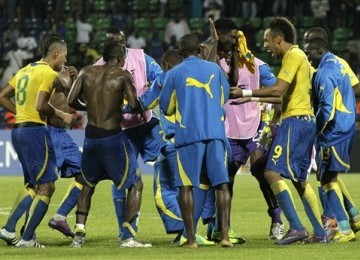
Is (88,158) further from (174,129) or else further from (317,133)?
(317,133)

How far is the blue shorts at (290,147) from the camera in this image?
39.7ft

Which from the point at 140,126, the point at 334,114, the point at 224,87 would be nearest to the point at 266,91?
the point at 224,87

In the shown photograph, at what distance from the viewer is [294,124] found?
12.1 meters

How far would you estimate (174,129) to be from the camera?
12711 mm

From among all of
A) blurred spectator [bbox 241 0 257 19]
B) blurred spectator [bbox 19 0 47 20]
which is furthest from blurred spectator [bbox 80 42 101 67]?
blurred spectator [bbox 241 0 257 19]

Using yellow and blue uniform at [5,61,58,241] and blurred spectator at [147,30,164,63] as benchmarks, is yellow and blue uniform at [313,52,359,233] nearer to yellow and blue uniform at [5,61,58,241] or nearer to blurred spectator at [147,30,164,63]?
yellow and blue uniform at [5,61,58,241]

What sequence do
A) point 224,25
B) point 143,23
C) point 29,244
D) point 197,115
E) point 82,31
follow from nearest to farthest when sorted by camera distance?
point 197,115 → point 29,244 → point 224,25 → point 82,31 → point 143,23

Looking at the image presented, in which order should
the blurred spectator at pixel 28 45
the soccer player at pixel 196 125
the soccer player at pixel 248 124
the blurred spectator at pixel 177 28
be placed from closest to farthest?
the soccer player at pixel 196 125
the soccer player at pixel 248 124
the blurred spectator at pixel 28 45
the blurred spectator at pixel 177 28

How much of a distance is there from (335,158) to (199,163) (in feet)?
5.43

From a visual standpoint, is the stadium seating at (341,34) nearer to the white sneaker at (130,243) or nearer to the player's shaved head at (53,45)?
the player's shaved head at (53,45)

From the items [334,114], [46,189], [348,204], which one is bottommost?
[348,204]

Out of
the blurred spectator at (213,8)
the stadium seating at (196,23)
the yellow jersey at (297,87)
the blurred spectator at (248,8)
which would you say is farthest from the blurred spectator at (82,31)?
the yellow jersey at (297,87)

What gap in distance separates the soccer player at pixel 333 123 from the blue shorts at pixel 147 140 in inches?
65.8

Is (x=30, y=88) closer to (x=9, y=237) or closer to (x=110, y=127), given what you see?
(x=110, y=127)
